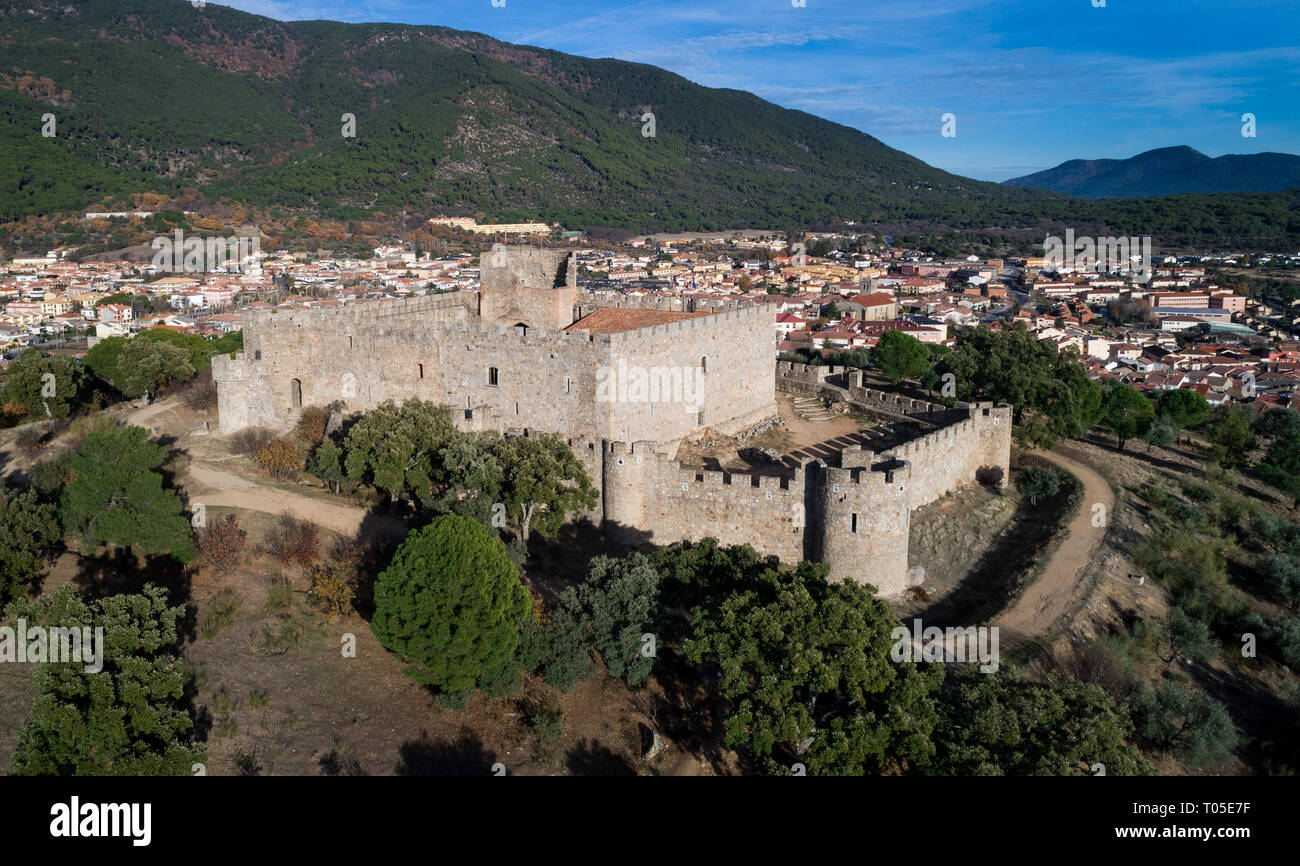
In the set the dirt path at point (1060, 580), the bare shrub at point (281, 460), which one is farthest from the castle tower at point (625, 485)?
the bare shrub at point (281, 460)

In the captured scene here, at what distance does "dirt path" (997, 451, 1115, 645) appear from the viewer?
19.1 m

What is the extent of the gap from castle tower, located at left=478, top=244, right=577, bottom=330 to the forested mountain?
114 metres

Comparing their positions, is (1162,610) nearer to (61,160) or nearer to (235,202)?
(235,202)

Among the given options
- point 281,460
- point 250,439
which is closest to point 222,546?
point 281,460

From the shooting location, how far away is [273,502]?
23.0 metres

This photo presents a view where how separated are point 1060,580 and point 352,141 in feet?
493

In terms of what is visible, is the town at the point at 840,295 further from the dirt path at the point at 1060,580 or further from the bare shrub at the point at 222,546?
the bare shrub at the point at 222,546

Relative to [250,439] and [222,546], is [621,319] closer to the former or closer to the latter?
[250,439]

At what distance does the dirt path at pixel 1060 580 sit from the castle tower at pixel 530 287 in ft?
49.6

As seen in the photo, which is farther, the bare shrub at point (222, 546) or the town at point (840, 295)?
the town at point (840, 295)

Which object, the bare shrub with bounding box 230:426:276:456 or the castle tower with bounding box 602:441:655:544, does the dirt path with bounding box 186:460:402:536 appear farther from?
the castle tower with bounding box 602:441:655:544

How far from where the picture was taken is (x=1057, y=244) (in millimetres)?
148500

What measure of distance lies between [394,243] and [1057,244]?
104 m

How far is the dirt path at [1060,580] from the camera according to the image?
19.1m
